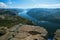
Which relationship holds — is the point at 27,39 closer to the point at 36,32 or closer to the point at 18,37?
the point at 18,37

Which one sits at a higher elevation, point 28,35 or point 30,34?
point 28,35

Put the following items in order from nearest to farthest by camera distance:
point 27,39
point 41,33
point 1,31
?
point 27,39, point 41,33, point 1,31

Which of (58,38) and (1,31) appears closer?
(58,38)

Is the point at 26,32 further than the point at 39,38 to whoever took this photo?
Yes

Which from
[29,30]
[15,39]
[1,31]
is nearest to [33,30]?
[29,30]

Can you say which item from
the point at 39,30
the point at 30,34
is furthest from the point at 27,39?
the point at 39,30

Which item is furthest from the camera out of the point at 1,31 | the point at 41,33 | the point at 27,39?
the point at 1,31

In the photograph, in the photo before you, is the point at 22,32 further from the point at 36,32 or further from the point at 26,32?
the point at 36,32

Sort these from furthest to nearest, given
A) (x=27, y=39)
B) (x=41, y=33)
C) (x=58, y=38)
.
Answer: (x=41, y=33)
(x=58, y=38)
(x=27, y=39)

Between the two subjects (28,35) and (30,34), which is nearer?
(28,35)
